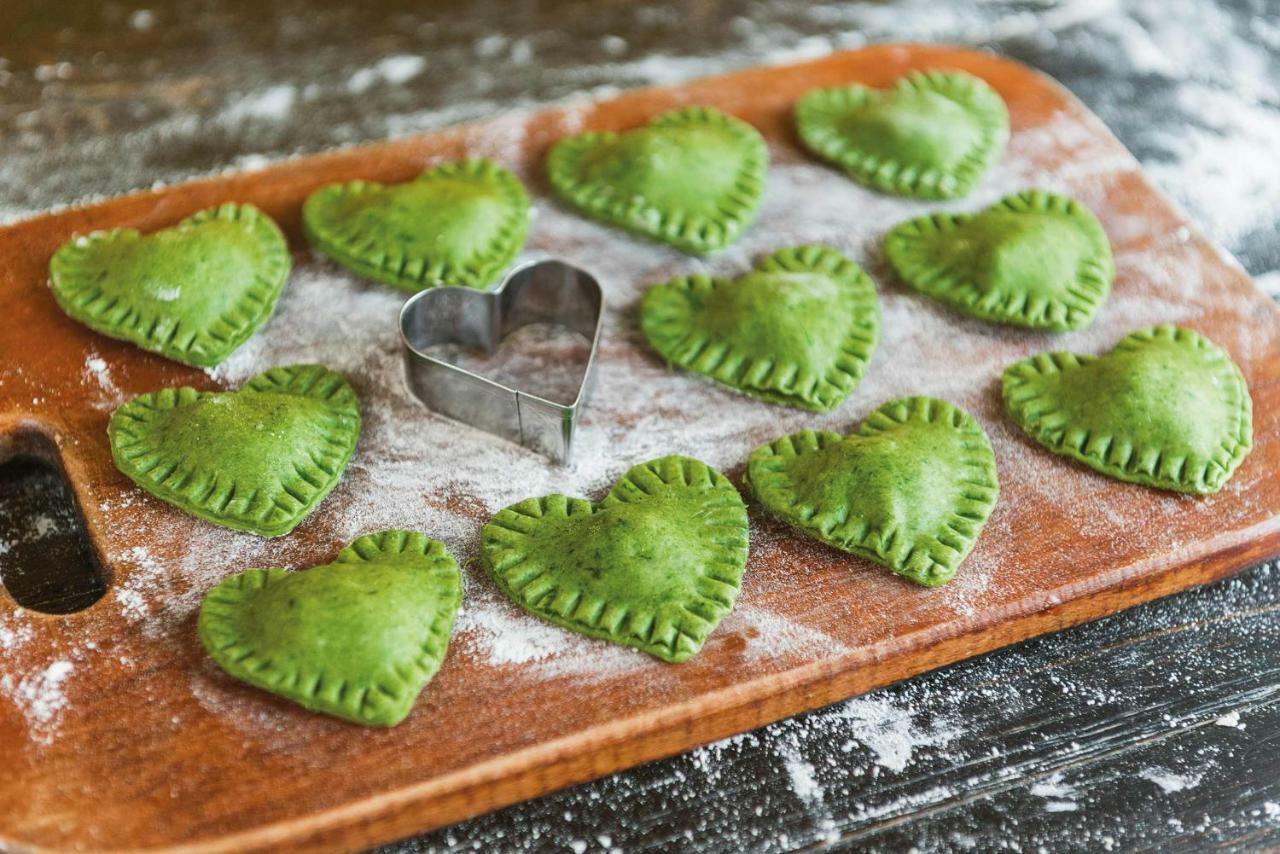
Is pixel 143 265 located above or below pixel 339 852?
above

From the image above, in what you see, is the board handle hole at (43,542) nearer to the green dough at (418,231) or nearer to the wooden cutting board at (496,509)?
the wooden cutting board at (496,509)

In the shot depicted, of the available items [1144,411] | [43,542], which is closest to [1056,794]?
[1144,411]

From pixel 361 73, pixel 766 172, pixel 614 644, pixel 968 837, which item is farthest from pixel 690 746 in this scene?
pixel 361 73

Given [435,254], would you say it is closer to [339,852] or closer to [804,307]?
[804,307]

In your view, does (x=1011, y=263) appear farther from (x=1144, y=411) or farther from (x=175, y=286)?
(x=175, y=286)

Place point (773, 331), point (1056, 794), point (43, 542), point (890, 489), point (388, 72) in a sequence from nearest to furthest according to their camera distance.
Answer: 1. point (1056, 794)
2. point (890, 489)
3. point (43, 542)
4. point (773, 331)
5. point (388, 72)

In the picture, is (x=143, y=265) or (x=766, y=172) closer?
(x=143, y=265)
